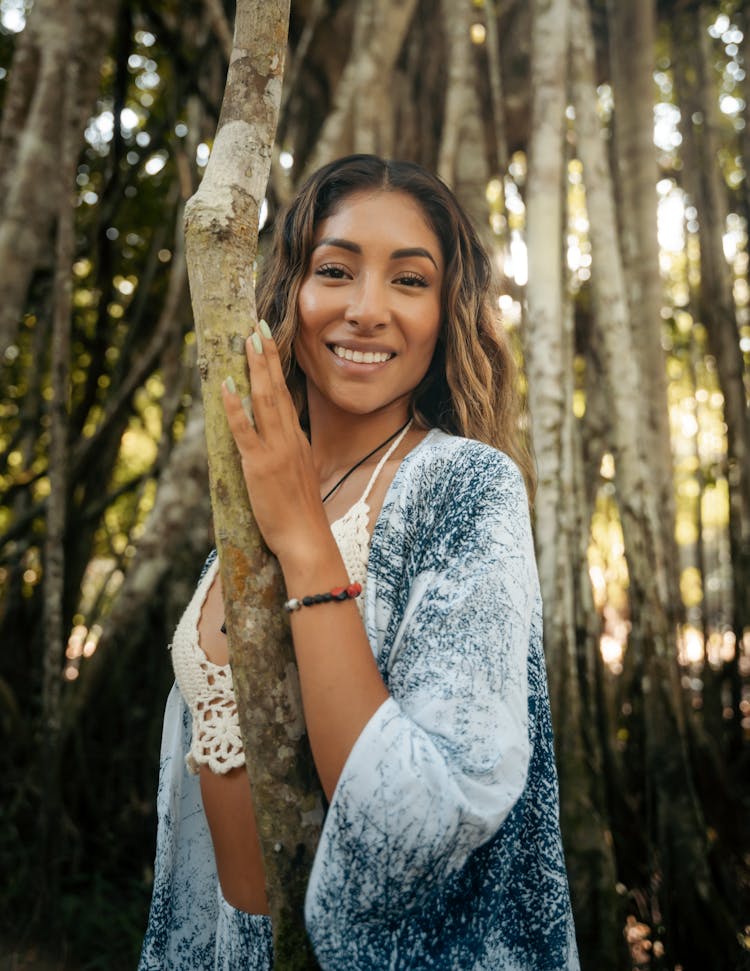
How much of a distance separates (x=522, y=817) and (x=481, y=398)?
19.9 inches

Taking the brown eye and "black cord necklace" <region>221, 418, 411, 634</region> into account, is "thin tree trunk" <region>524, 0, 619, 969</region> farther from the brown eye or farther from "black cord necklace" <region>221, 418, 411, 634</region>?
the brown eye

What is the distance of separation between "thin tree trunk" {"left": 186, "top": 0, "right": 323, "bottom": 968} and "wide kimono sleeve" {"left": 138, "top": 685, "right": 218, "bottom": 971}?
394 millimetres

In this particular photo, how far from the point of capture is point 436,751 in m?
0.65

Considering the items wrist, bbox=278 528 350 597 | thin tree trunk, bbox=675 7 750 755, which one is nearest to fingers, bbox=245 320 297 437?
wrist, bbox=278 528 350 597

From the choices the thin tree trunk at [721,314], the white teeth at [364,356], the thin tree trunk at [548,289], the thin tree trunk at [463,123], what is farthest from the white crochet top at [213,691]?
the thin tree trunk at [721,314]

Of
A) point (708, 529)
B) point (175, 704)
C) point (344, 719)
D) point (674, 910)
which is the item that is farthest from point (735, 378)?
point (708, 529)

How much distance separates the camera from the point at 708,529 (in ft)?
42.0

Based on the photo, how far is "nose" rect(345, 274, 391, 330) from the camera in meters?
0.97

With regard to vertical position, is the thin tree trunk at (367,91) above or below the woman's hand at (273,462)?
above

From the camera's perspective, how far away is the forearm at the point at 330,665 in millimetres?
686

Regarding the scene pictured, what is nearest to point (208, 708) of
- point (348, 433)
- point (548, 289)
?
point (348, 433)

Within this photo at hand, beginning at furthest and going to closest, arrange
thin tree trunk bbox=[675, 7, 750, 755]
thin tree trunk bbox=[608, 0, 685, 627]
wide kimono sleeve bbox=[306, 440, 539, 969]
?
thin tree trunk bbox=[675, 7, 750, 755]
thin tree trunk bbox=[608, 0, 685, 627]
wide kimono sleeve bbox=[306, 440, 539, 969]

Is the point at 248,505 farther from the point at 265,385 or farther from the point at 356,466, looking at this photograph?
the point at 356,466

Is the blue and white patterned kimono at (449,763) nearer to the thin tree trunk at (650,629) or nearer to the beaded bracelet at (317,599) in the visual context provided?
the beaded bracelet at (317,599)
